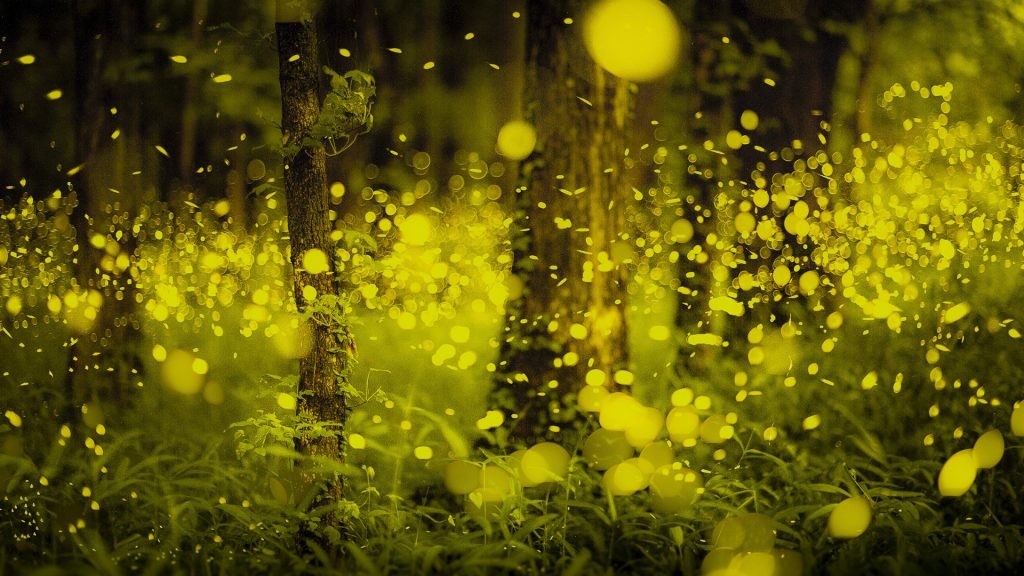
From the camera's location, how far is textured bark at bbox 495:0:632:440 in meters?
4.69

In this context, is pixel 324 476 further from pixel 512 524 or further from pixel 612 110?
pixel 612 110

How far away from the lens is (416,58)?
1181 centimetres

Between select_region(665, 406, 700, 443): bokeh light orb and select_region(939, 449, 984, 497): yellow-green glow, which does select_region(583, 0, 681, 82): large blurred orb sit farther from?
select_region(939, 449, 984, 497): yellow-green glow

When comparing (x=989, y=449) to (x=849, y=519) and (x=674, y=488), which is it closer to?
(x=849, y=519)

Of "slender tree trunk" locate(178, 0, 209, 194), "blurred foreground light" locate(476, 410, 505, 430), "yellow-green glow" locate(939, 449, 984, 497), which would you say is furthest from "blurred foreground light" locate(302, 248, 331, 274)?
"slender tree trunk" locate(178, 0, 209, 194)

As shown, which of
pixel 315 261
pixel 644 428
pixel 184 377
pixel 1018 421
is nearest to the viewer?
pixel 315 261

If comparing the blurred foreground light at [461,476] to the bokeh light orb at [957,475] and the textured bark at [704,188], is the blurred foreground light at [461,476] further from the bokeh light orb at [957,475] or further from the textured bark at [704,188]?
the textured bark at [704,188]

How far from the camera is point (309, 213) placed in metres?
3.73

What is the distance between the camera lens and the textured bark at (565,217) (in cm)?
469

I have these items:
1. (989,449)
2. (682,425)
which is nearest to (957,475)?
(989,449)

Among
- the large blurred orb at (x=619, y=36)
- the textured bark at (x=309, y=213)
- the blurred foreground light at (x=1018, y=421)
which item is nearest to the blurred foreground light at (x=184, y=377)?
the textured bark at (x=309, y=213)

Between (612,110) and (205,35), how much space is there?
17.2 ft

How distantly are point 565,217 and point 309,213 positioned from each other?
149 centimetres

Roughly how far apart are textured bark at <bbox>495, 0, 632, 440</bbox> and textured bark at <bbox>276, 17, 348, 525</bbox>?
1.26 metres
